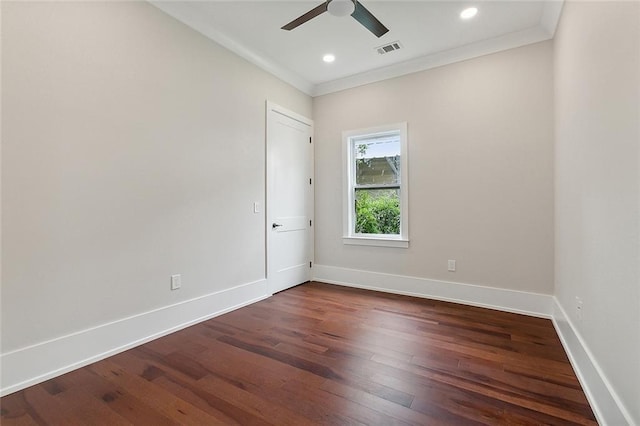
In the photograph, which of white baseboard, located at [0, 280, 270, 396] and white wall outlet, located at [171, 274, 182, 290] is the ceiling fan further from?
white baseboard, located at [0, 280, 270, 396]

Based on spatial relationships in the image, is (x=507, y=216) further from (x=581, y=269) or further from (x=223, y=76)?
(x=223, y=76)

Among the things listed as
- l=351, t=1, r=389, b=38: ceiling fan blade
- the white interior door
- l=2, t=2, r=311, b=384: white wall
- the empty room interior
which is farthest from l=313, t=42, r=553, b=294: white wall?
l=2, t=2, r=311, b=384: white wall

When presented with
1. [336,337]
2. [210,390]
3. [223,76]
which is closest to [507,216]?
[336,337]

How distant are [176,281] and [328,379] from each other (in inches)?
66.2

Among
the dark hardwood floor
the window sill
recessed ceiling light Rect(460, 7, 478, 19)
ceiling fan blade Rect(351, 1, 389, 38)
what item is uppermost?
recessed ceiling light Rect(460, 7, 478, 19)

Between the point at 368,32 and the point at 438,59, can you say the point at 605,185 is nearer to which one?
the point at 368,32

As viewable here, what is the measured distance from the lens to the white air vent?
130 inches

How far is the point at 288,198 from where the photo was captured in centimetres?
413

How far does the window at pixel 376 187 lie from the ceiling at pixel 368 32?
32.8 inches

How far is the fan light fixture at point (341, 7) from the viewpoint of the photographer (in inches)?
85.7

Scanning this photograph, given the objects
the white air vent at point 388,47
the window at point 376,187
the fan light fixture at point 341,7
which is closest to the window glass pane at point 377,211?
the window at point 376,187

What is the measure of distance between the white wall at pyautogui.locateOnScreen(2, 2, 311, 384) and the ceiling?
0.98ft

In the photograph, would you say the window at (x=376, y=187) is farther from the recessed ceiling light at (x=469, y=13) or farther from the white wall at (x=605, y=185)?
the white wall at (x=605, y=185)

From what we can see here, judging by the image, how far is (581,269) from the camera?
198 centimetres
